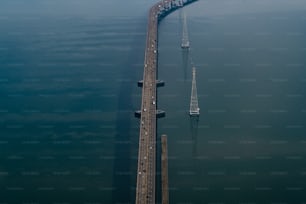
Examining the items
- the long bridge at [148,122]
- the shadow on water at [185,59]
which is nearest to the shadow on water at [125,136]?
→ the long bridge at [148,122]

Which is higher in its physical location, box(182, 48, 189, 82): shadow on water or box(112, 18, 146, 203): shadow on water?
box(182, 48, 189, 82): shadow on water

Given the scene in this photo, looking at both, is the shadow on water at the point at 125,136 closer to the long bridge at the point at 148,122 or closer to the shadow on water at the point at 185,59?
A: the long bridge at the point at 148,122

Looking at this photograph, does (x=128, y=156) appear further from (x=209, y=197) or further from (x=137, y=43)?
(x=137, y=43)

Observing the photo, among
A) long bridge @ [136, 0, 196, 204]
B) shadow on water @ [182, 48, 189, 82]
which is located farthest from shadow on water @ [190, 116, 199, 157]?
shadow on water @ [182, 48, 189, 82]

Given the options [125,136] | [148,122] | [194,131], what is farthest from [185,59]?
[125,136]

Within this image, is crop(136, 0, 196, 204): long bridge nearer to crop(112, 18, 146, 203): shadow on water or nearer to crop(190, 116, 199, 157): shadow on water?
crop(112, 18, 146, 203): shadow on water

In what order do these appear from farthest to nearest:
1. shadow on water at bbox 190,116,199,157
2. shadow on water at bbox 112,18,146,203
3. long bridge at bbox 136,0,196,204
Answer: shadow on water at bbox 190,116,199,157 → shadow on water at bbox 112,18,146,203 → long bridge at bbox 136,0,196,204

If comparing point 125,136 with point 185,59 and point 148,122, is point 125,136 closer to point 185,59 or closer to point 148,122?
point 148,122

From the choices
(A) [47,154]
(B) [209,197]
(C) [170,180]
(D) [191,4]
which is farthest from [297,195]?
(D) [191,4]
